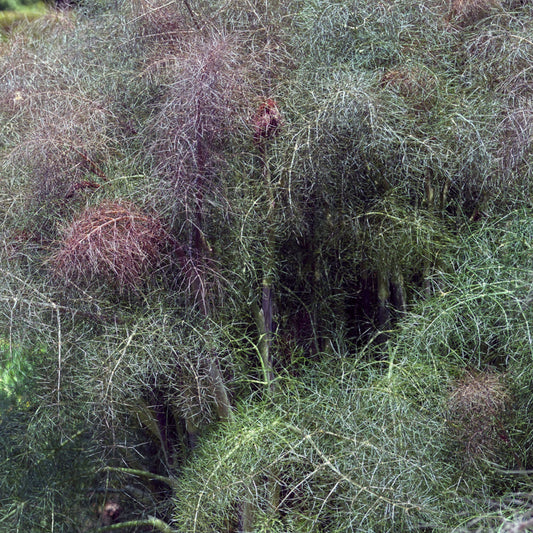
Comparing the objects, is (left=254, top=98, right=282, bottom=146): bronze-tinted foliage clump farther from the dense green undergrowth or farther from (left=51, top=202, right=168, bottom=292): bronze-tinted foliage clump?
(left=51, top=202, right=168, bottom=292): bronze-tinted foliage clump

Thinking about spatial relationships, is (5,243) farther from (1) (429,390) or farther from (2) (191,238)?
(1) (429,390)

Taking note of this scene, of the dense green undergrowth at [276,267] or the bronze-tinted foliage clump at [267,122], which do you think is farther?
the bronze-tinted foliage clump at [267,122]

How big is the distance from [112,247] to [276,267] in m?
0.69

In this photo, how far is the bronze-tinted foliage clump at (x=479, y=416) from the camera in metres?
2.29

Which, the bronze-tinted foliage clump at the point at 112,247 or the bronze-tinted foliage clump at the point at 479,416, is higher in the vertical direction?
the bronze-tinted foliage clump at the point at 112,247

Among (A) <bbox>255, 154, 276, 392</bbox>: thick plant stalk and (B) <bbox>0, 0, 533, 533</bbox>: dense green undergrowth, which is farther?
(A) <bbox>255, 154, 276, 392</bbox>: thick plant stalk

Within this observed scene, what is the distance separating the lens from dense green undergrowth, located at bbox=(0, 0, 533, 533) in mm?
2305

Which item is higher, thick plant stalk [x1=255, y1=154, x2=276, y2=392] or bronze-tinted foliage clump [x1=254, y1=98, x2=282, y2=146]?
bronze-tinted foliage clump [x1=254, y1=98, x2=282, y2=146]

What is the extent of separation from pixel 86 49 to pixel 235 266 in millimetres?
1195

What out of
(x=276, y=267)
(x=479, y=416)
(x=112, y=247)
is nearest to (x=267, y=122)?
(x=276, y=267)

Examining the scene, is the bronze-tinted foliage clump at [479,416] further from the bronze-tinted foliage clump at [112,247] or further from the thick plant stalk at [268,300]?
the bronze-tinted foliage clump at [112,247]

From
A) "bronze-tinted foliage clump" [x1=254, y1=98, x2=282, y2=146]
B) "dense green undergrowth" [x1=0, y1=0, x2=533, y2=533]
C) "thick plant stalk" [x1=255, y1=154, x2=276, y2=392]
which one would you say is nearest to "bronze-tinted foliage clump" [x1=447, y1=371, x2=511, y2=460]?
"dense green undergrowth" [x1=0, y1=0, x2=533, y2=533]

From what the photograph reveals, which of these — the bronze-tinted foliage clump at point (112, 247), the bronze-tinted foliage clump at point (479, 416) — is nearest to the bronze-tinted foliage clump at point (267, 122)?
the bronze-tinted foliage clump at point (112, 247)

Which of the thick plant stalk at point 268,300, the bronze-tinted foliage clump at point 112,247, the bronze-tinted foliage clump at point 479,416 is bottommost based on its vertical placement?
the bronze-tinted foliage clump at point 479,416
